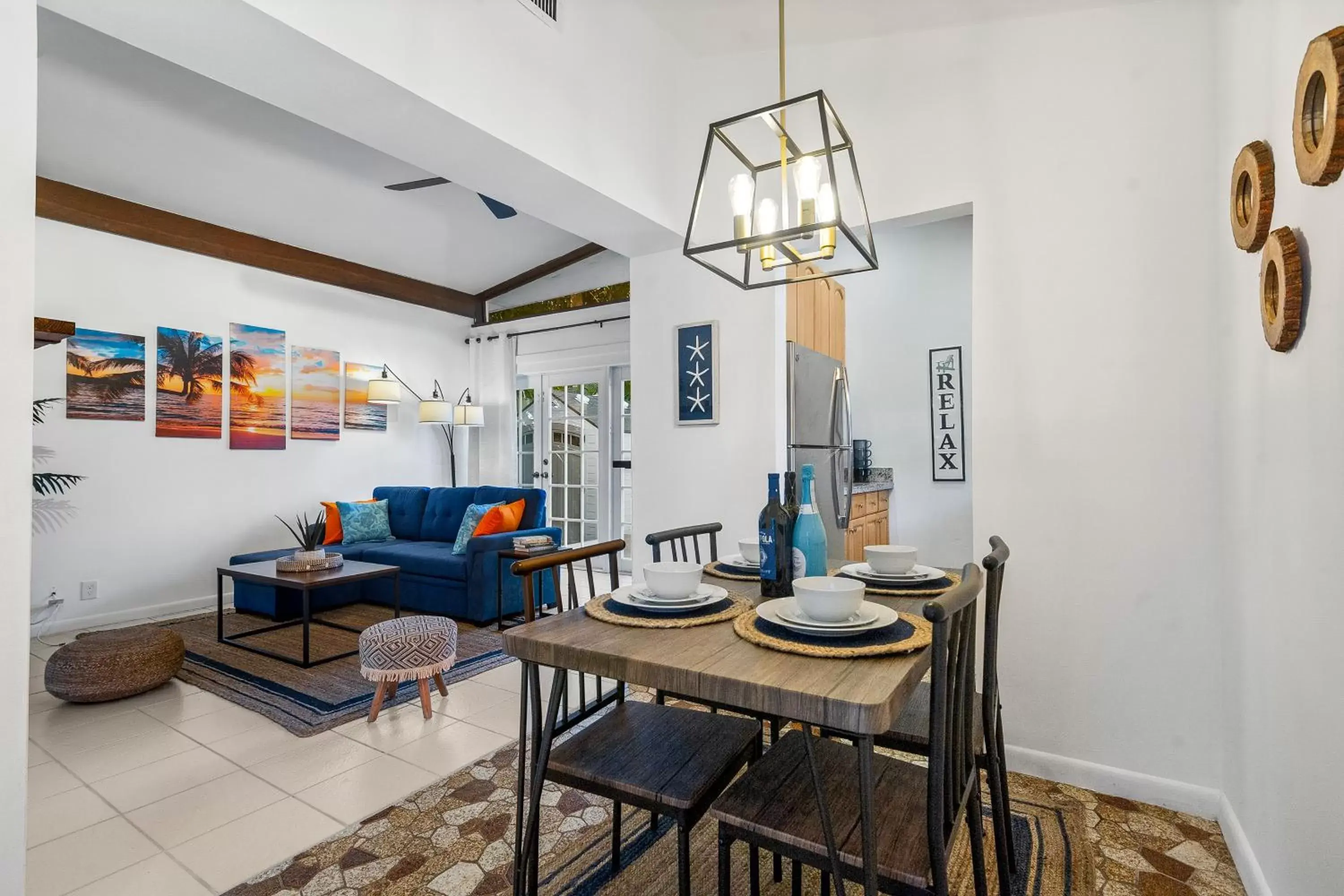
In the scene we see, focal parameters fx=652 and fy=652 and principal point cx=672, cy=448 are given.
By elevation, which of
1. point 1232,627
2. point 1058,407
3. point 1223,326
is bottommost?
point 1232,627

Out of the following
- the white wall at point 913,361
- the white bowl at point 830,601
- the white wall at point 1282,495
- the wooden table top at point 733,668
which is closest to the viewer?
the wooden table top at point 733,668

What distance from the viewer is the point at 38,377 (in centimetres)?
420

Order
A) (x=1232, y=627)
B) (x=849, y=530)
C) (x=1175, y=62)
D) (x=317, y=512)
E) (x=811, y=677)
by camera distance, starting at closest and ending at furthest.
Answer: (x=811, y=677) < (x=1232, y=627) < (x=1175, y=62) < (x=849, y=530) < (x=317, y=512)

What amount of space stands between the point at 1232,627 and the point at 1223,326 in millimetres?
934

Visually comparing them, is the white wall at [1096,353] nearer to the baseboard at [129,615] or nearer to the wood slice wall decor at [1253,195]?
the wood slice wall decor at [1253,195]

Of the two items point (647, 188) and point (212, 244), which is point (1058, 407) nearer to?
point (647, 188)

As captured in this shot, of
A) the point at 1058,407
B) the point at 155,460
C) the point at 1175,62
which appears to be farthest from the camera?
the point at 155,460

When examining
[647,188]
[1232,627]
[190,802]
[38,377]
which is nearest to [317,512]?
[38,377]

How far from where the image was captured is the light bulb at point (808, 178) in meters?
1.69

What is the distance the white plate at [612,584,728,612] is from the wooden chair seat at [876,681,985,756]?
0.50 m

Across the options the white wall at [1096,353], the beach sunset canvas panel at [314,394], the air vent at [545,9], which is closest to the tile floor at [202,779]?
the white wall at [1096,353]

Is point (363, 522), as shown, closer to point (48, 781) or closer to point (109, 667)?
point (109, 667)

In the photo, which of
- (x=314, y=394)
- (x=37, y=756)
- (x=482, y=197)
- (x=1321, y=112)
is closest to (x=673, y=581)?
(x=1321, y=112)

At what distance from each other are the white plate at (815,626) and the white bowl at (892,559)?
326 millimetres
